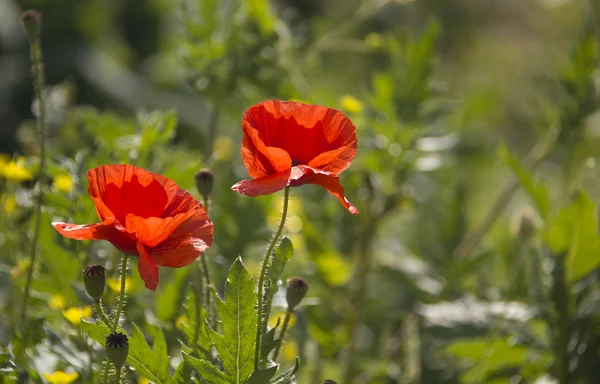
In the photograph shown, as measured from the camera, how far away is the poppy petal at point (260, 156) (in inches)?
32.7

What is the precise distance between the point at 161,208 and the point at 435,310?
2.46 ft

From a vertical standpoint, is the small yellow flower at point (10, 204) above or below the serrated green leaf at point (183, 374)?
above

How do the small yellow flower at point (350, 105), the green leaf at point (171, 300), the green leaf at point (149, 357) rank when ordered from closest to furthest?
the green leaf at point (149, 357), the green leaf at point (171, 300), the small yellow flower at point (350, 105)

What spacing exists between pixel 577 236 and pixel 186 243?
0.75 metres

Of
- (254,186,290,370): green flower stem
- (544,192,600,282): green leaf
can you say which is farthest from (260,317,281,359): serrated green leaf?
(544,192,600,282): green leaf

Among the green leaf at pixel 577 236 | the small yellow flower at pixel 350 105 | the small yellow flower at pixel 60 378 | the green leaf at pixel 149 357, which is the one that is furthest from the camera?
the small yellow flower at pixel 350 105

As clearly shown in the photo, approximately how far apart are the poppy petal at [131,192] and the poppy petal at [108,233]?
3 centimetres

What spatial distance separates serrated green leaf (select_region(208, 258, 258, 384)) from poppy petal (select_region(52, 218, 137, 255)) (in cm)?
10

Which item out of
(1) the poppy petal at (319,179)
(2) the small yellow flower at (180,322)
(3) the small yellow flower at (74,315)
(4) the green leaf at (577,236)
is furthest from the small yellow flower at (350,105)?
(1) the poppy petal at (319,179)

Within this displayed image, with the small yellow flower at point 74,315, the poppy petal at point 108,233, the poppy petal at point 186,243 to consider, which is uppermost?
the poppy petal at point 108,233

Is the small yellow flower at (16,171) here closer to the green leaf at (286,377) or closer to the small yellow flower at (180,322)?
the small yellow flower at (180,322)

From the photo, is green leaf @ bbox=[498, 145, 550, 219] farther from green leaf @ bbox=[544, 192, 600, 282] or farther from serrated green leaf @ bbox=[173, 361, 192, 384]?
serrated green leaf @ bbox=[173, 361, 192, 384]

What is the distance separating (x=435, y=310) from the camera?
4.82 ft

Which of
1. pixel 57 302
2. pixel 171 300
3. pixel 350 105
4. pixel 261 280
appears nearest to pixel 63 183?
pixel 57 302
